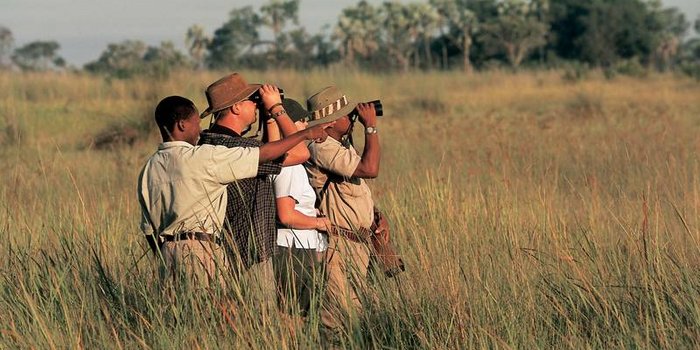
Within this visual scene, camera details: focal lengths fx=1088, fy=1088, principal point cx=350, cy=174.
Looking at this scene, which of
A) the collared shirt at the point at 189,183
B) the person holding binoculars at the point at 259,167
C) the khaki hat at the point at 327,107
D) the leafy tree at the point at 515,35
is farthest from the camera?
the leafy tree at the point at 515,35

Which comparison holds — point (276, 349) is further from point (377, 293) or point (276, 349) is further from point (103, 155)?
point (103, 155)

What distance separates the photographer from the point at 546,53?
56.3 meters

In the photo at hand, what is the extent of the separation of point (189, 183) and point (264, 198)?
42 centimetres

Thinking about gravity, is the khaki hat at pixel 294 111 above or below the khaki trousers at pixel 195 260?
above

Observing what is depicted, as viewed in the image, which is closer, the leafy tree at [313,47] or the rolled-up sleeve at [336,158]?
the rolled-up sleeve at [336,158]

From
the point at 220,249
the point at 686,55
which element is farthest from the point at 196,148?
the point at 686,55

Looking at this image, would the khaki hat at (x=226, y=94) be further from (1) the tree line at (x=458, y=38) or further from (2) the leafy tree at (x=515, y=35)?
(2) the leafy tree at (x=515, y=35)

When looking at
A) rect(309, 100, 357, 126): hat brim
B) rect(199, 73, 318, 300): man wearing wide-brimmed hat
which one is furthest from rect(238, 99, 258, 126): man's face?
rect(309, 100, 357, 126): hat brim

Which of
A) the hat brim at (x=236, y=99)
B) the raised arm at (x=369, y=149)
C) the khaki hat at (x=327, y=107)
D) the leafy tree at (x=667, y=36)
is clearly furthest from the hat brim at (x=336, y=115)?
the leafy tree at (x=667, y=36)

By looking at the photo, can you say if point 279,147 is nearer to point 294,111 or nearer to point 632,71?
point 294,111

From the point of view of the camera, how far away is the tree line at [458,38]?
5325 cm

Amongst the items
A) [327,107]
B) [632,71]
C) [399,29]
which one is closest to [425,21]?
[399,29]

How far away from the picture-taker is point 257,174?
175 inches

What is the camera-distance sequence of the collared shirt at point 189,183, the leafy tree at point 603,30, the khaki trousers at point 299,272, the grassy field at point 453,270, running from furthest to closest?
1. the leafy tree at point 603,30
2. the khaki trousers at point 299,272
3. the collared shirt at point 189,183
4. the grassy field at point 453,270
